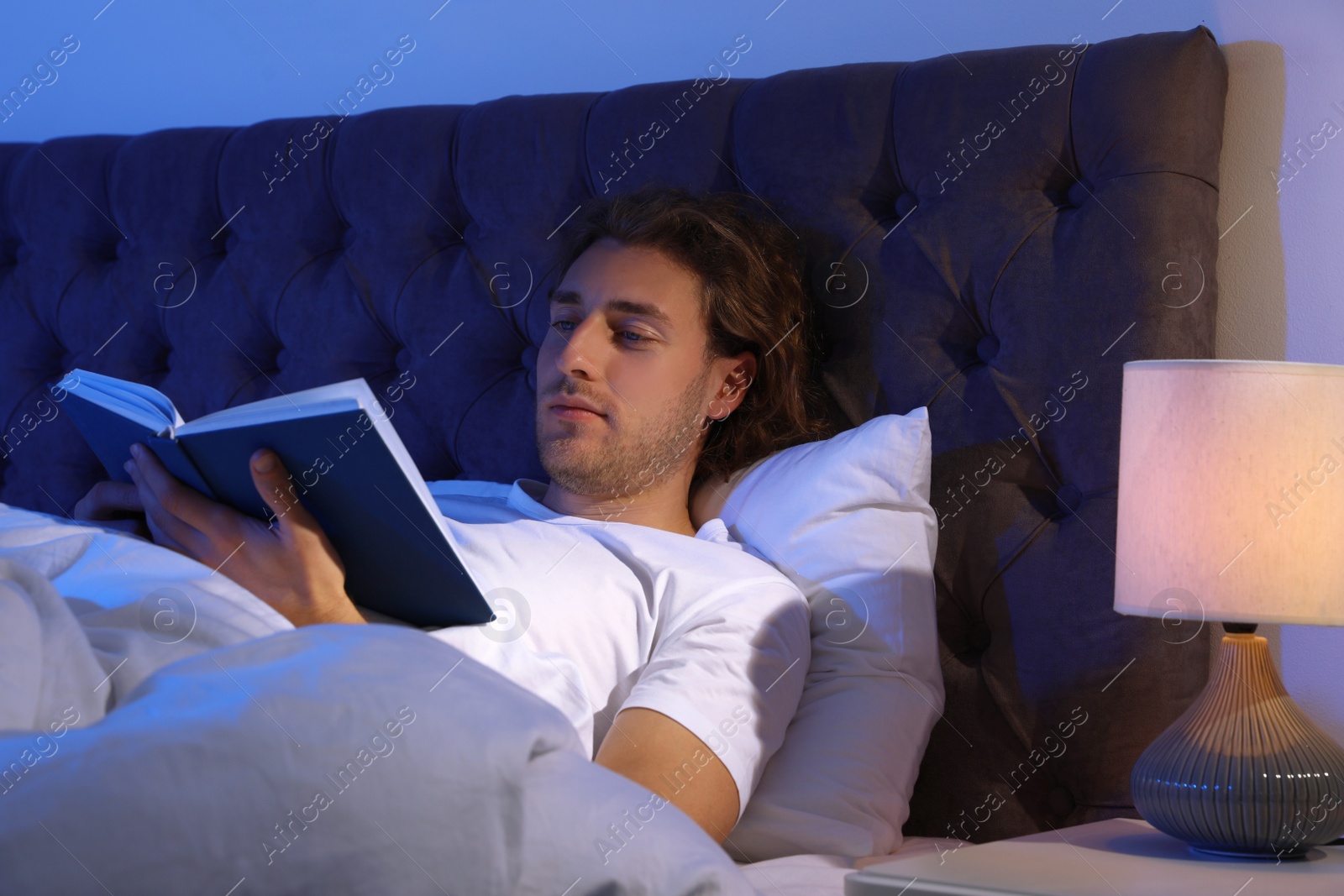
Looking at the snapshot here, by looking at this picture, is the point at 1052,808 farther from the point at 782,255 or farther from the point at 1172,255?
the point at 782,255

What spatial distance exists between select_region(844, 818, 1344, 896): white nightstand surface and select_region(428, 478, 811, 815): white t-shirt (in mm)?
215

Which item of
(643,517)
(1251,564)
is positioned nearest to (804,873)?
(1251,564)

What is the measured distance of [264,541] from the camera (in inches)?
40.8

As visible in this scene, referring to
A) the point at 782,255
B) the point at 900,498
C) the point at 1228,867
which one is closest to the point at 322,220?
the point at 782,255

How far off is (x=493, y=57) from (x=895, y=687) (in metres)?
1.20

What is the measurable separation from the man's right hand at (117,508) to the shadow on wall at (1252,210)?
→ 1208 mm

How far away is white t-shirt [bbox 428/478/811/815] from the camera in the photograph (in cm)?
103

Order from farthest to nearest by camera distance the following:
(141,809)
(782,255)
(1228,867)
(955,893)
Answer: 1. (782,255)
2. (1228,867)
3. (955,893)
4. (141,809)

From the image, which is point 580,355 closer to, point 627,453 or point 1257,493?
point 627,453

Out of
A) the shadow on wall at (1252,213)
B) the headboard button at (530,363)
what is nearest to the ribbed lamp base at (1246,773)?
the shadow on wall at (1252,213)

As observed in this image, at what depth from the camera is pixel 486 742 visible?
593 millimetres

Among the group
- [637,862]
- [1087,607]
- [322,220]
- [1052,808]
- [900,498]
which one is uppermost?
[322,220]

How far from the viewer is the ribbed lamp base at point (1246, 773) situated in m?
0.93

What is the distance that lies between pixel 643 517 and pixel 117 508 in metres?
0.61
